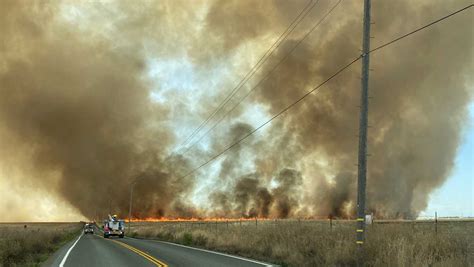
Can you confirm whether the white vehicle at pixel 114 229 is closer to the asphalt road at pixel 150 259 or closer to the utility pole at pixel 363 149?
the asphalt road at pixel 150 259

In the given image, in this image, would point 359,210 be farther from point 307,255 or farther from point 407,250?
point 307,255

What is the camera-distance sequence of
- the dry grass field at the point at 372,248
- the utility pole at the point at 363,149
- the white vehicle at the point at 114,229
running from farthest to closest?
the white vehicle at the point at 114,229 → the utility pole at the point at 363,149 → the dry grass field at the point at 372,248

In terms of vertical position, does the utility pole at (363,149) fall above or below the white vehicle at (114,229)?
above

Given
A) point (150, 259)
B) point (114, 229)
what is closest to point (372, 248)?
point (150, 259)

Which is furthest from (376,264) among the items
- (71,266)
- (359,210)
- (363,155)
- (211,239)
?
(211,239)

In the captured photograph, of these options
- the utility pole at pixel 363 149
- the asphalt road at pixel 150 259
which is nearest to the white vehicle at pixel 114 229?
the asphalt road at pixel 150 259

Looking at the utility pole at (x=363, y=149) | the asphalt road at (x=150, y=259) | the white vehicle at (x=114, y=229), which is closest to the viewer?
the utility pole at (x=363, y=149)

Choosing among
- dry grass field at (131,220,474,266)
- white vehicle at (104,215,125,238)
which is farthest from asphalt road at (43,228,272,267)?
white vehicle at (104,215,125,238)

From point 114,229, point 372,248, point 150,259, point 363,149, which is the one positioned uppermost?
point 363,149

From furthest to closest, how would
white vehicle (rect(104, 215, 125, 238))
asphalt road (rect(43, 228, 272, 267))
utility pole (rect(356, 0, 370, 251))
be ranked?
white vehicle (rect(104, 215, 125, 238)) < asphalt road (rect(43, 228, 272, 267)) < utility pole (rect(356, 0, 370, 251))

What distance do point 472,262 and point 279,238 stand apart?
10.6 m

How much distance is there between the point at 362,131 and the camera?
14422 millimetres

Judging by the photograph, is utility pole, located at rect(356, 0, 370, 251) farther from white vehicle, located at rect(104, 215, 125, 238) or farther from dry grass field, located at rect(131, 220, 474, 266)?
white vehicle, located at rect(104, 215, 125, 238)

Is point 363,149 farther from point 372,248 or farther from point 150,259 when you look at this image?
point 150,259
